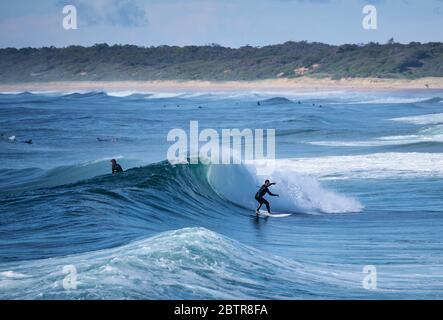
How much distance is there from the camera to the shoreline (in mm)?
98938

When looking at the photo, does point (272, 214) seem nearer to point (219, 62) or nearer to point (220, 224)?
point (220, 224)

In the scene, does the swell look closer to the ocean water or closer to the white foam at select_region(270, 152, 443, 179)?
the ocean water

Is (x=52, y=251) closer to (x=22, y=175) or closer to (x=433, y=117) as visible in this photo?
(x=22, y=175)

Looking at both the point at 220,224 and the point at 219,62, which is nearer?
the point at 220,224

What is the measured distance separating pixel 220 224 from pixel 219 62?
109580 mm

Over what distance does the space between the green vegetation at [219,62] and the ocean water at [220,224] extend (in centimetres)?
7405

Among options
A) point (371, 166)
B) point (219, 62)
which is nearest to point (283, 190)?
point (371, 166)

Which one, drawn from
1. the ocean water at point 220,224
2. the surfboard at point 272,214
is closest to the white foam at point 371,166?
the ocean water at point 220,224

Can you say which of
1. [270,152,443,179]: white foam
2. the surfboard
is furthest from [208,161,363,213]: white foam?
[270,152,443,179]: white foam

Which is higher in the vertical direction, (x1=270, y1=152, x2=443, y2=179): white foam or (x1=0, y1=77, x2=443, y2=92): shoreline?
(x1=0, y1=77, x2=443, y2=92): shoreline

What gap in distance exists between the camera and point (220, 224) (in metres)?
18.2

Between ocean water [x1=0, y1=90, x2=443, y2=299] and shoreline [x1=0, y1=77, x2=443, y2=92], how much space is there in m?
62.1

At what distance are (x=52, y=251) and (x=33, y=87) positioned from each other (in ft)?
341

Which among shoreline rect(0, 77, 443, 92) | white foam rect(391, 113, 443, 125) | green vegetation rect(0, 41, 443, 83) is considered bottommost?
white foam rect(391, 113, 443, 125)
